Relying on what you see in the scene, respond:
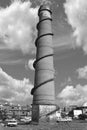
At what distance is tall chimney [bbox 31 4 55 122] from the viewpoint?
3134 cm

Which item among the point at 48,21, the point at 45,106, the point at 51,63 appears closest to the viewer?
the point at 45,106

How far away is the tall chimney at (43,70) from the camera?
103 ft

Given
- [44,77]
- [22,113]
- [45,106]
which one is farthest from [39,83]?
[22,113]

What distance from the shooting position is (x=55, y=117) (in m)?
32.9

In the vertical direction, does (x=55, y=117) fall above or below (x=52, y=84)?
below

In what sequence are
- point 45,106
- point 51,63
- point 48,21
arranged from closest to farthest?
point 45,106 → point 51,63 → point 48,21

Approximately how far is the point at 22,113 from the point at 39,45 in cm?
6758

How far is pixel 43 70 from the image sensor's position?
32250mm

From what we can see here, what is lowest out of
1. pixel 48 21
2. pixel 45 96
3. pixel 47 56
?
pixel 45 96

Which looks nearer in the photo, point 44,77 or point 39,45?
point 44,77

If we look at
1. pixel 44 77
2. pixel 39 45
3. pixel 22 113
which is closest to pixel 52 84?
pixel 44 77

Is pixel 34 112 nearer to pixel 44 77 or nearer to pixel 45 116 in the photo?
pixel 45 116

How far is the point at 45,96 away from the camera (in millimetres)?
31219

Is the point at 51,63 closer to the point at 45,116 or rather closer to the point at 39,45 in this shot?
the point at 39,45
